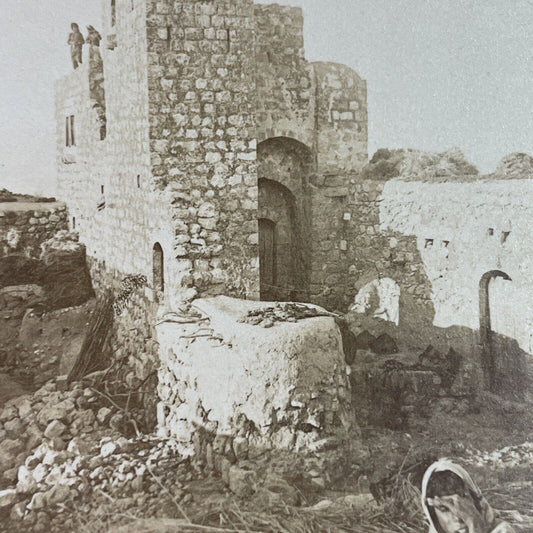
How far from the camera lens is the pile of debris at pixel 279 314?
5.93m

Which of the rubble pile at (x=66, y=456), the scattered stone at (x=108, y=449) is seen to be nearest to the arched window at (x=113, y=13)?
the rubble pile at (x=66, y=456)

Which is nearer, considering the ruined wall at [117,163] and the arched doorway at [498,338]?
the ruined wall at [117,163]

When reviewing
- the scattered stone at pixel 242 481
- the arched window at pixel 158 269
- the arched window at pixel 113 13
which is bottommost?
the scattered stone at pixel 242 481

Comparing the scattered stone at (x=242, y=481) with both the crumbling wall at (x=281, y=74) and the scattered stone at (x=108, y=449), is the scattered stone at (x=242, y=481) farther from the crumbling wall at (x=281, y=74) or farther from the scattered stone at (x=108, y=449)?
the crumbling wall at (x=281, y=74)

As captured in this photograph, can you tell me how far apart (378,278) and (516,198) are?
2.25m

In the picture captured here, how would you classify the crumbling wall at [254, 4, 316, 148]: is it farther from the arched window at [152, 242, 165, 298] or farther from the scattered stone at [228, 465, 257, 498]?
Result: the scattered stone at [228, 465, 257, 498]

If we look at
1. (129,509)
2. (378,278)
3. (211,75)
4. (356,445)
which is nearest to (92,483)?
(129,509)

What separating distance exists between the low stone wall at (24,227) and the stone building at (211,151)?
18.5 inches

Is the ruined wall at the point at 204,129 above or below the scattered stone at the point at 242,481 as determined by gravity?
above

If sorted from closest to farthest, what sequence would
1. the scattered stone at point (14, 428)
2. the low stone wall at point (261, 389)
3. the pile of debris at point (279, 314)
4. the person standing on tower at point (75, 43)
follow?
the low stone wall at point (261, 389)
the pile of debris at point (279, 314)
the scattered stone at point (14, 428)
the person standing on tower at point (75, 43)

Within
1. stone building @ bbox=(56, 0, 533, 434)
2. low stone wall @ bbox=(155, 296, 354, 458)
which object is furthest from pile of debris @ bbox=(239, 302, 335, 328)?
stone building @ bbox=(56, 0, 533, 434)

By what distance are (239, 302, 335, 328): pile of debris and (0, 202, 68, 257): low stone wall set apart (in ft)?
12.4

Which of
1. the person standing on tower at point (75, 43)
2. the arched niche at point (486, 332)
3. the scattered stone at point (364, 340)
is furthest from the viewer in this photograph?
the scattered stone at point (364, 340)

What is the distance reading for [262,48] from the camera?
8.33 meters
